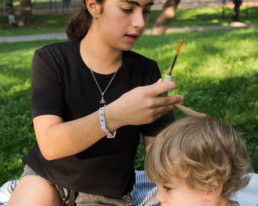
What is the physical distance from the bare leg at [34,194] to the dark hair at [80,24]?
0.86 m

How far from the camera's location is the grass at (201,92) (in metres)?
3.17

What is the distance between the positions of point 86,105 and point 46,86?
0.23 metres

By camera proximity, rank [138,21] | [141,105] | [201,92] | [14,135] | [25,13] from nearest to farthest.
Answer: [141,105]
[138,21]
[14,135]
[201,92]
[25,13]

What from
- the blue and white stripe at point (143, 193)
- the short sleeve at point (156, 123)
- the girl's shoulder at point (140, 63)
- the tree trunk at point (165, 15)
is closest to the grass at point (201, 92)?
the blue and white stripe at point (143, 193)

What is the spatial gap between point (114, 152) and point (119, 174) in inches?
5.4

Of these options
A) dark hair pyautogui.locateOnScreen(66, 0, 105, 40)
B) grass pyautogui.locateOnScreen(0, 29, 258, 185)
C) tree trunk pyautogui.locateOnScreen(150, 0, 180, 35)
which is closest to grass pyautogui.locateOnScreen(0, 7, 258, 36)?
tree trunk pyautogui.locateOnScreen(150, 0, 180, 35)

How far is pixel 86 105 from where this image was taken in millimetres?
1921

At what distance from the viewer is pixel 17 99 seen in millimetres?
4633

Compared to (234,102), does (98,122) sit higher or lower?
higher

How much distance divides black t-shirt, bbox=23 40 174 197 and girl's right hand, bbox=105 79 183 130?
412mm

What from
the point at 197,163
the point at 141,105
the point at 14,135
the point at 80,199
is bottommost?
the point at 14,135

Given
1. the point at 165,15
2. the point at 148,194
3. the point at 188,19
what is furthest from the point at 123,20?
the point at 188,19

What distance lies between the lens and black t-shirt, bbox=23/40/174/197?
1.88m

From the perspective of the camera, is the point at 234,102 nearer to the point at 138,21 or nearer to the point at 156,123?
the point at 156,123
